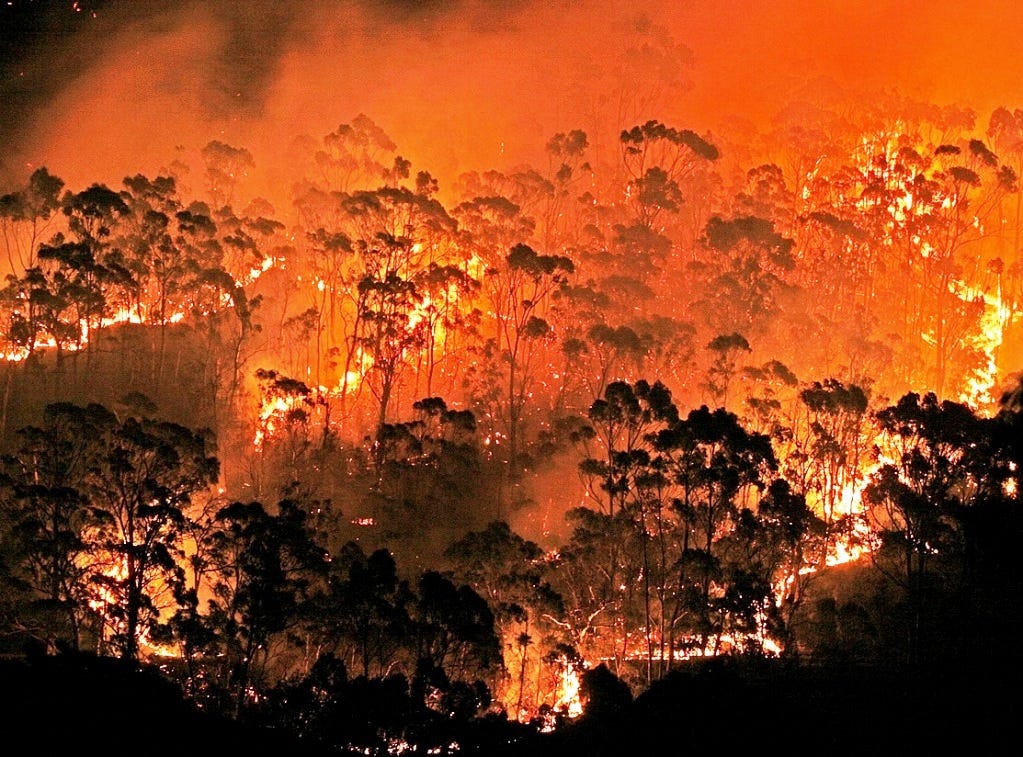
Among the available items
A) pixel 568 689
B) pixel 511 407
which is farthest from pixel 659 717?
pixel 511 407

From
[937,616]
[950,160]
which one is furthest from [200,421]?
[950,160]

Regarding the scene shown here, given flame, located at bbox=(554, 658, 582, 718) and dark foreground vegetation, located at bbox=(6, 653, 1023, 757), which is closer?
dark foreground vegetation, located at bbox=(6, 653, 1023, 757)

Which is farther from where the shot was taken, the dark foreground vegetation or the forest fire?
the forest fire

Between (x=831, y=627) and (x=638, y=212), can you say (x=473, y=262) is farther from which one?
(x=831, y=627)

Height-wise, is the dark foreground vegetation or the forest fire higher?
the forest fire

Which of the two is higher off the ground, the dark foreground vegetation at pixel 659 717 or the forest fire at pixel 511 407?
the forest fire at pixel 511 407

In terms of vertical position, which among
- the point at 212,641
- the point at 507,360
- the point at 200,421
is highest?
the point at 507,360

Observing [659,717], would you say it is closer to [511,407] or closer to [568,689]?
[568,689]

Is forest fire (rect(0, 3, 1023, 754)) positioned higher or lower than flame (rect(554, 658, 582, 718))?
higher
